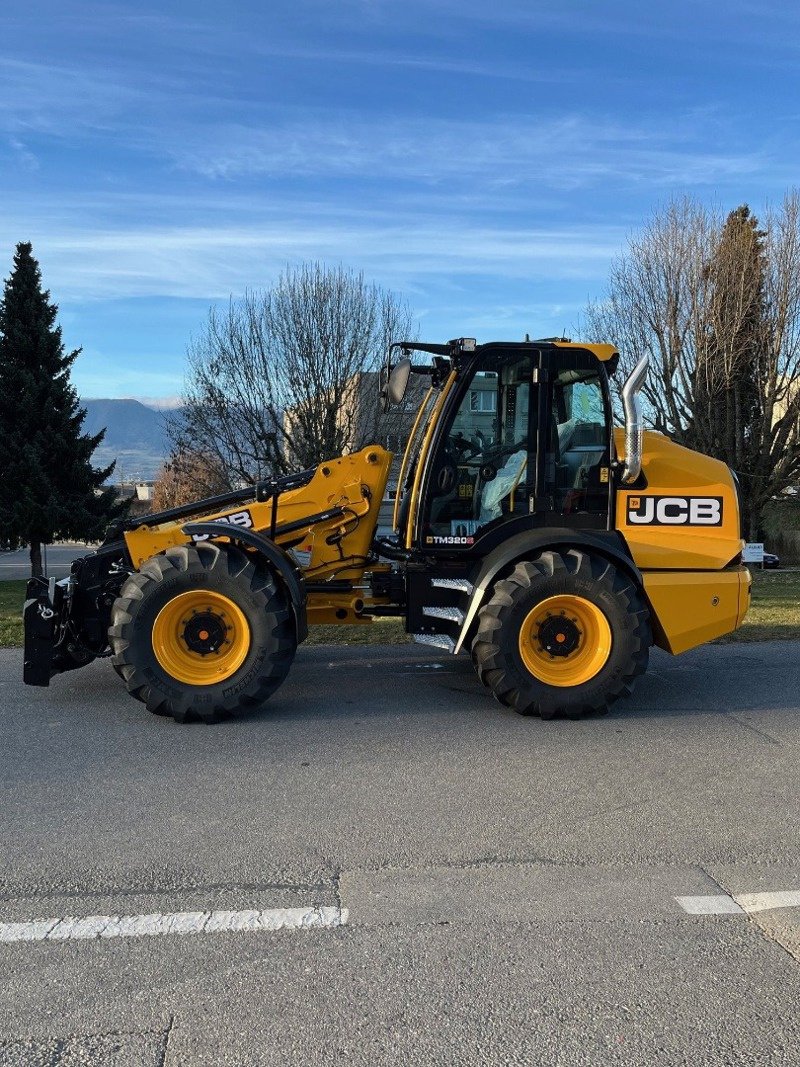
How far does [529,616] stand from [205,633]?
2280 millimetres

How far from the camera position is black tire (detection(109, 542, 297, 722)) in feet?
20.2

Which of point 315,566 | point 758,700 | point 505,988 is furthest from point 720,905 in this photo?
point 315,566

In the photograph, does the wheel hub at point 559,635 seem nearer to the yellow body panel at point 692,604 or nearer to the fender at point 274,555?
the yellow body panel at point 692,604

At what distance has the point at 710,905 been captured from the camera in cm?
358

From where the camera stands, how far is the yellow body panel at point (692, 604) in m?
6.53

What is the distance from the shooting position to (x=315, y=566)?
23.4ft

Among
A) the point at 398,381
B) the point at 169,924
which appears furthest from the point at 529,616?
A: the point at 169,924

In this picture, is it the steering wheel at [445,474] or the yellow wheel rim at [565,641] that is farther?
the steering wheel at [445,474]

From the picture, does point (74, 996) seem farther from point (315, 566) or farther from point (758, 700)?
point (758, 700)

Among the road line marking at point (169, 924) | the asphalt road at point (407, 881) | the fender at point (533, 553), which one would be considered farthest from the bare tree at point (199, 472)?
the road line marking at point (169, 924)

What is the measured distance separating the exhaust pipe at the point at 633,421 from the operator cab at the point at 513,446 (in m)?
0.26

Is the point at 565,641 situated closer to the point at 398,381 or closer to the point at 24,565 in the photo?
the point at 398,381

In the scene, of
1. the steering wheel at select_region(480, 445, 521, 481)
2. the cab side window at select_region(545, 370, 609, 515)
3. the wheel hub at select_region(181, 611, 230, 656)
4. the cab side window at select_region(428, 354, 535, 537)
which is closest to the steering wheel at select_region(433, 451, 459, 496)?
the cab side window at select_region(428, 354, 535, 537)

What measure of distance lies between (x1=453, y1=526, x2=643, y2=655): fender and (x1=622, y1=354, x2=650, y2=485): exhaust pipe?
1.96 feet
